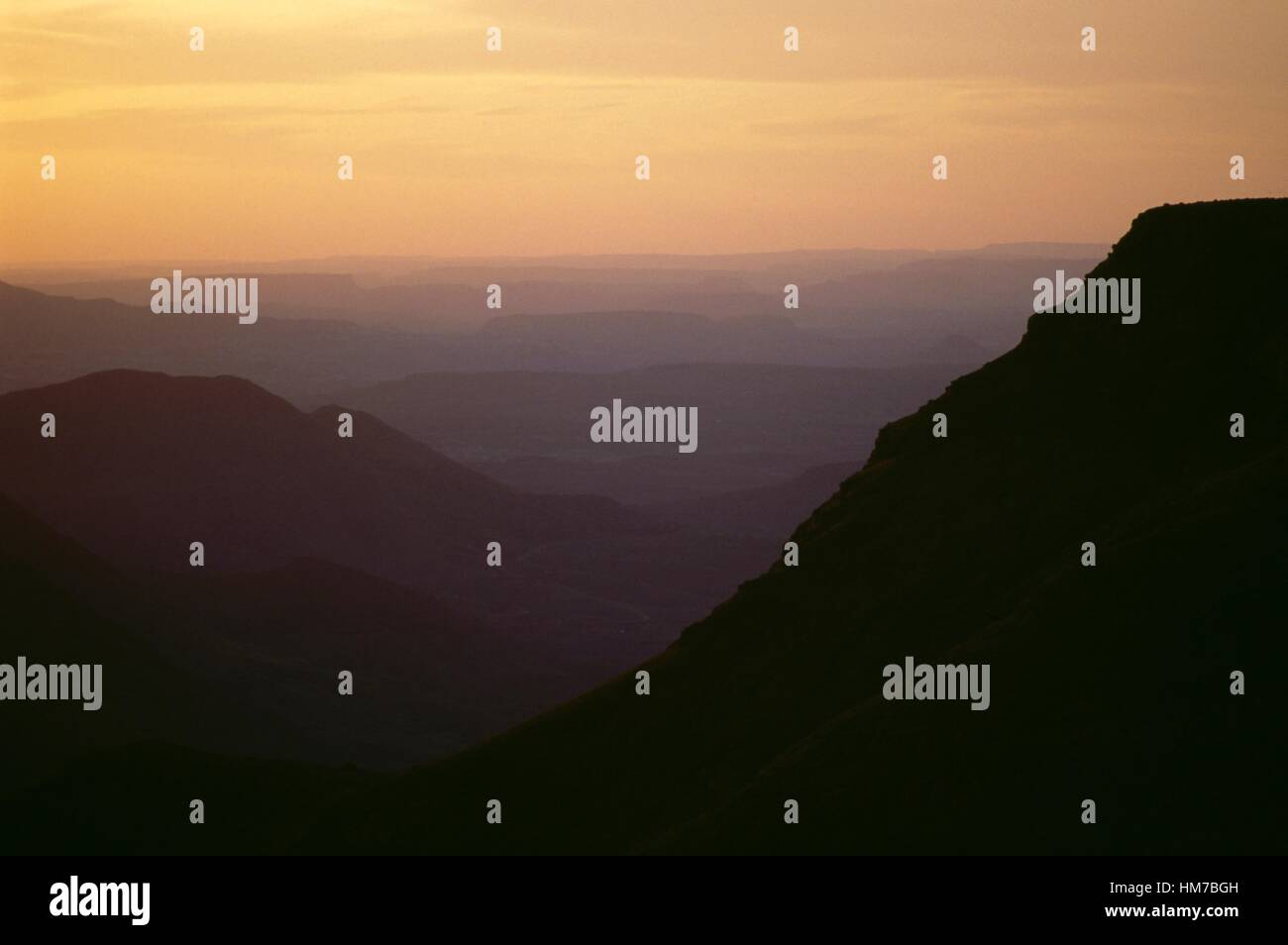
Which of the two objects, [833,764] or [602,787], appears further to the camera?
[602,787]

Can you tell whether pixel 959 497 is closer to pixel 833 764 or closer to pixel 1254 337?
pixel 1254 337

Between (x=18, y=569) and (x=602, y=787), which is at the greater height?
(x=18, y=569)
